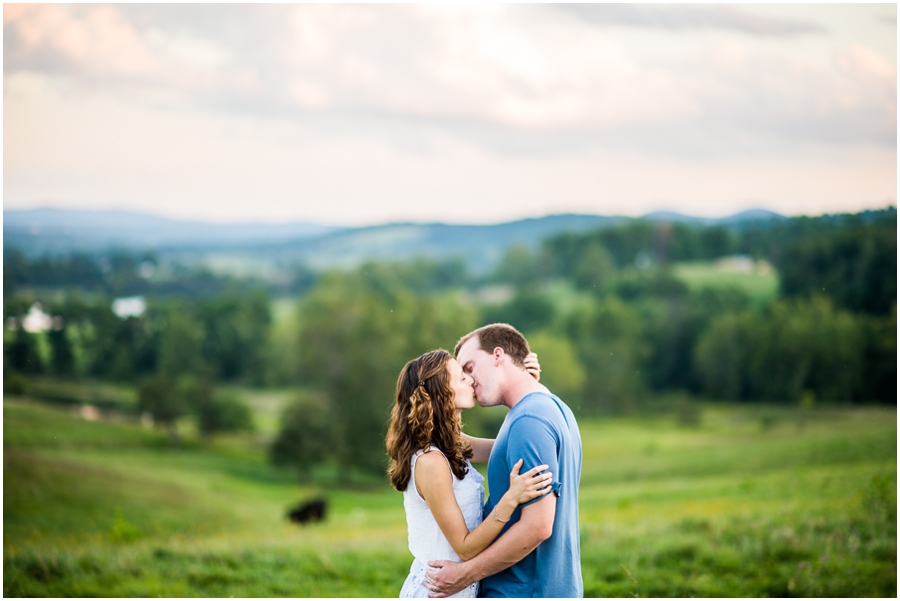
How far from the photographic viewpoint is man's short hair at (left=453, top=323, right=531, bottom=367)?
2684 millimetres

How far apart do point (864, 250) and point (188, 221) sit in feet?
99.0

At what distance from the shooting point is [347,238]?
38000 millimetres

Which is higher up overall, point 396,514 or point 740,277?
point 740,277

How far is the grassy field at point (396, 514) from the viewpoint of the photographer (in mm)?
5422

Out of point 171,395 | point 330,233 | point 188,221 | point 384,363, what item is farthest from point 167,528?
point 330,233

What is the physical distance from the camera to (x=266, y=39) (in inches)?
626

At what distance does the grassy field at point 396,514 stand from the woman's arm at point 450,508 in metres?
3.25

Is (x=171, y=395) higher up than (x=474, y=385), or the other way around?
(x=474, y=385)

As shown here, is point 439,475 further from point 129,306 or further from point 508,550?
point 129,306

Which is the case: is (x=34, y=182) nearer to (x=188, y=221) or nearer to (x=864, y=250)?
(x=188, y=221)

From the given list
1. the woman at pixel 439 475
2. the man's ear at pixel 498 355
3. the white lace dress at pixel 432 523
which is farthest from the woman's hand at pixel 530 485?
the man's ear at pixel 498 355

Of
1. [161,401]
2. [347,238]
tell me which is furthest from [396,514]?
[347,238]

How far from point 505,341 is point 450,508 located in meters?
0.71

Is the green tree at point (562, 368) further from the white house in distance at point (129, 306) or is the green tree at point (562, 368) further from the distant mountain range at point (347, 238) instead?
the white house in distance at point (129, 306)
